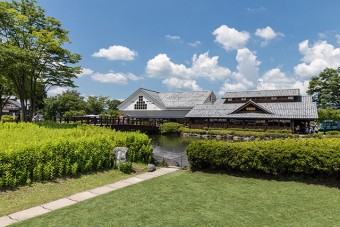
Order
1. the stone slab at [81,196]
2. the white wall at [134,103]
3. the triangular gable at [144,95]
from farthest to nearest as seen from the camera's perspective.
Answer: the white wall at [134,103]
the triangular gable at [144,95]
the stone slab at [81,196]

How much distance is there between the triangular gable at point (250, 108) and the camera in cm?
4203

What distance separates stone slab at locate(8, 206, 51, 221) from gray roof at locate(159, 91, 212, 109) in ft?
163

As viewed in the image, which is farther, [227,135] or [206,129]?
[206,129]

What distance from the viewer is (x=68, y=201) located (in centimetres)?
768

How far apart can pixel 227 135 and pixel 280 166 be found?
100 feet

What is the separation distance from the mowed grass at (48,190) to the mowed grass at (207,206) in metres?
1.18

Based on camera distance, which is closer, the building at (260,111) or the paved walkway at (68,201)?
the paved walkway at (68,201)

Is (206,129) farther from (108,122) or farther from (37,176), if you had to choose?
(37,176)

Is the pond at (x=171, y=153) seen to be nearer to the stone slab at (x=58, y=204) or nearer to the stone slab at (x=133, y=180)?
the stone slab at (x=133, y=180)

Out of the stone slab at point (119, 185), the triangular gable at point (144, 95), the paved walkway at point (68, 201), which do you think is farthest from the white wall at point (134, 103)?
the stone slab at point (119, 185)

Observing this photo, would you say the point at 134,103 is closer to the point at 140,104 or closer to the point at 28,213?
the point at 140,104

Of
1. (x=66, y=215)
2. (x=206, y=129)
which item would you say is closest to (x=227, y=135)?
(x=206, y=129)

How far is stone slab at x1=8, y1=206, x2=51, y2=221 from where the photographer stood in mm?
6445

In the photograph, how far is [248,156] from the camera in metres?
10.6
